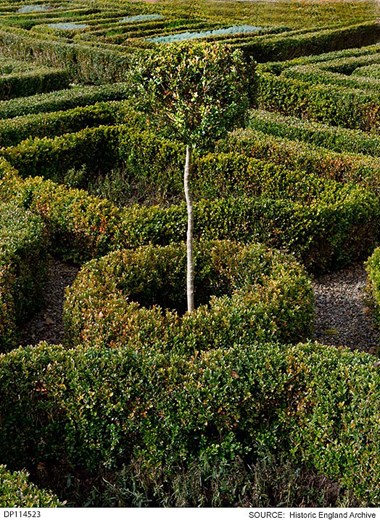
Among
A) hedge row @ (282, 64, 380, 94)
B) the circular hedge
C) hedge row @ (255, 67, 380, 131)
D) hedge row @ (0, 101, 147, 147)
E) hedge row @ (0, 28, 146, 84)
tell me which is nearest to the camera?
the circular hedge

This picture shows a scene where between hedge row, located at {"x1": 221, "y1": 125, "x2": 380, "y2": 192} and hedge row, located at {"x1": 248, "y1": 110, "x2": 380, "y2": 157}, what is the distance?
479mm

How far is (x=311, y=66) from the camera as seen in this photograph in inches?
684

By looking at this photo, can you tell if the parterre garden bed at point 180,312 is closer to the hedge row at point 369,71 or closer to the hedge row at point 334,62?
the hedge row at point 369,71

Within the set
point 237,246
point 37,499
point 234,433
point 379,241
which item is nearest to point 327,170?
point 379,241

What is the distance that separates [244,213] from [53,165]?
4.28 m

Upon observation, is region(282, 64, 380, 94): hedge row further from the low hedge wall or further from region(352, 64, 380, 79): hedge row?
the low hedge wall

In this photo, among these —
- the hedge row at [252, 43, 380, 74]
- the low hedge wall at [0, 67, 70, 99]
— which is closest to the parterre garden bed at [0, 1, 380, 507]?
the low hedge wall at [0, 67, 70, 99]

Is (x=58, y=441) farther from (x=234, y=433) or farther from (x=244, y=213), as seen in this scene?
(x=244, y=213)

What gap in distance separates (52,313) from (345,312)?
11.8 feet

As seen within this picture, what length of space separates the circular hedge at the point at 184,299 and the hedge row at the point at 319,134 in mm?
4540

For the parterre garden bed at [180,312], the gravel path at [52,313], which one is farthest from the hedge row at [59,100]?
the gravel path at [52,313]

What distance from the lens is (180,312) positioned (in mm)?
7777

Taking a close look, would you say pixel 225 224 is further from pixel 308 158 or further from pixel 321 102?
pixel 321 102

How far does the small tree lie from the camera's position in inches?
264
